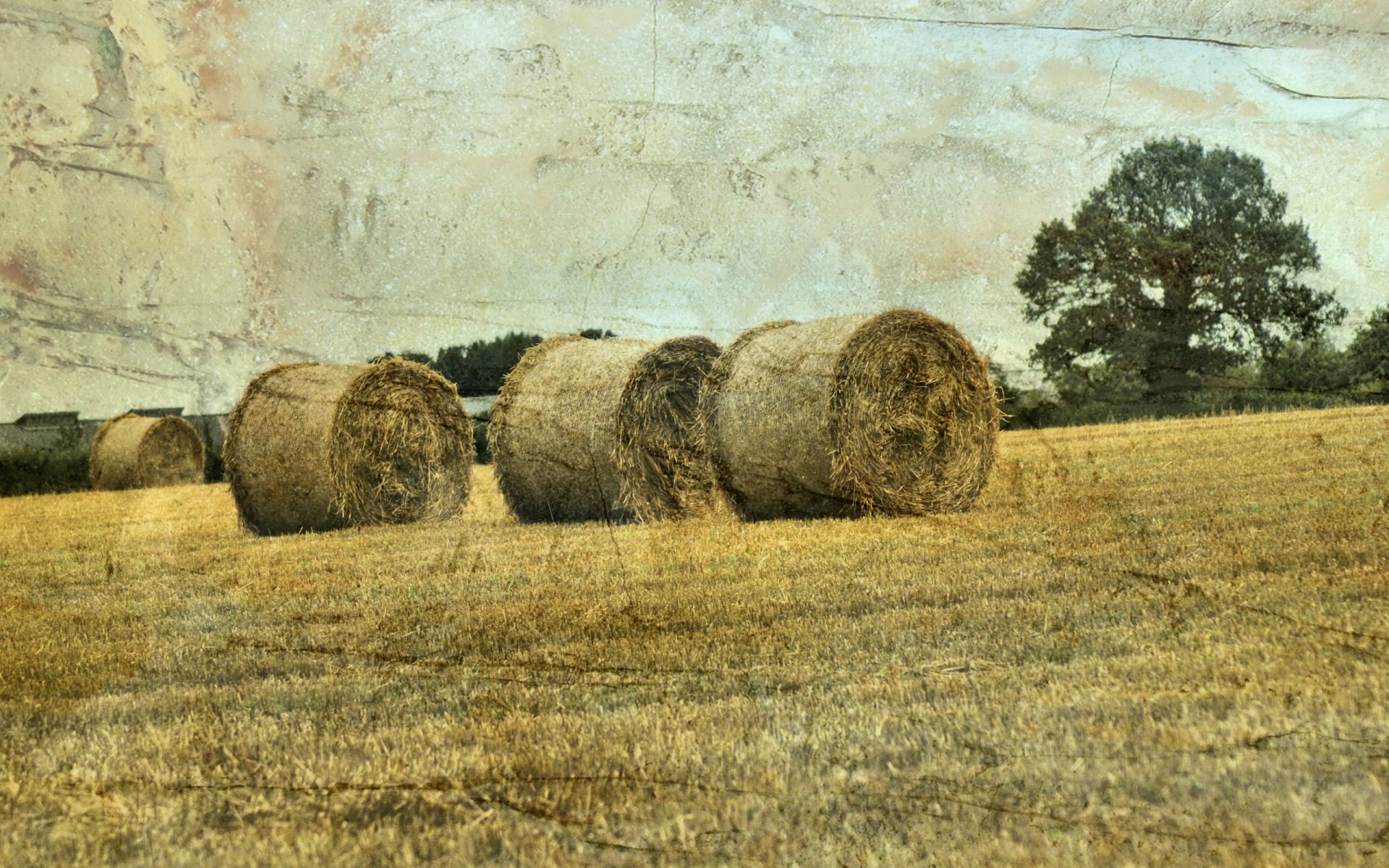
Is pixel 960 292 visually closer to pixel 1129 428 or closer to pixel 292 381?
pixel 1129 428

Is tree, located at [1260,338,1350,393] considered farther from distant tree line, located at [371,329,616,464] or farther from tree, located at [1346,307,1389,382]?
distant tree line, located at [371,329,616,464]

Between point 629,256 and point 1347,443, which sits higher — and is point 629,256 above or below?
above

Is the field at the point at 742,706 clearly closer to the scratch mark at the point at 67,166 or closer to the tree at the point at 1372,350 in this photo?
the tree at the point at 1372,350

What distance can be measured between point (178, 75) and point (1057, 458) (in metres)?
7.57

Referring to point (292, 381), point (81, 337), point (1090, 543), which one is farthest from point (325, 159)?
point (292, 381)

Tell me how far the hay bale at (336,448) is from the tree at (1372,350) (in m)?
6.93

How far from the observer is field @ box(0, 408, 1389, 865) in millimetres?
2158

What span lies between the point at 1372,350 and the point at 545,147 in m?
5.52

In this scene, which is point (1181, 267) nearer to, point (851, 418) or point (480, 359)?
point (851, 418)

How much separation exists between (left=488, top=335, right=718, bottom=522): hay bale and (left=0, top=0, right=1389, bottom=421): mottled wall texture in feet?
8.19

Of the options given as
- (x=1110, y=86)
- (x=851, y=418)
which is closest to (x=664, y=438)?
(x=851, y=418)

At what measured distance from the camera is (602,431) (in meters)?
8.69

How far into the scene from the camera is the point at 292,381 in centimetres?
973

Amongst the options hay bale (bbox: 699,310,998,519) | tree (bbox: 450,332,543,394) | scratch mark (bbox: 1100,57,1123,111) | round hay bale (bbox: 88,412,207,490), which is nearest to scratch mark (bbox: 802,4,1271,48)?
scratch mark (bbox: 1100,57,1123,111)
